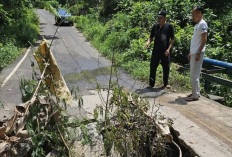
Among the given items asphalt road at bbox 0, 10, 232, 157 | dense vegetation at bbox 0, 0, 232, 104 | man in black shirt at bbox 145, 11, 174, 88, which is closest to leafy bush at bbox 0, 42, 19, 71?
dense vegetation at bbox 0, 0, 232, 104

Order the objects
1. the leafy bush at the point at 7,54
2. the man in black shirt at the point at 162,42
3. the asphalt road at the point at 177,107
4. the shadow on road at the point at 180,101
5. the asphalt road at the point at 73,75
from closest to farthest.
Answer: the asphalt road at the point at 177,107, the shadow on road at the point at 180,101, the asphalt road at the point at 73,75, the man in black shirt at the point at 162,42, the leafy bush at the point at 7,54

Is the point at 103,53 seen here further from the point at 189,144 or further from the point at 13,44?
the point at 189,144

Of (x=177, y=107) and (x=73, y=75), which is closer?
(x=177, y=107)

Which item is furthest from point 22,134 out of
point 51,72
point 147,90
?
point 147,90

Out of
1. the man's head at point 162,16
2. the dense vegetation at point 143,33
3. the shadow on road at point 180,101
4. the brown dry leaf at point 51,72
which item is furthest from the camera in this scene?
the dense vegetation at point 143,33

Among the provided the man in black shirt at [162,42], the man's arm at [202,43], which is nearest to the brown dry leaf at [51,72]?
the man's arm at [202,43]

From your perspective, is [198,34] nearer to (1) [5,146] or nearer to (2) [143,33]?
(1) [5,146]

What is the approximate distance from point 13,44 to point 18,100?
354 inches

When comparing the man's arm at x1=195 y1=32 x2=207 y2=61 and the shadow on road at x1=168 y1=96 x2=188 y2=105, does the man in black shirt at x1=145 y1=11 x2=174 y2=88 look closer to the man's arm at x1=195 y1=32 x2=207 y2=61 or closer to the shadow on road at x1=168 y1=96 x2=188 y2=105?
the shadow on road at x1=168 y1=96 x2=188 y2=105

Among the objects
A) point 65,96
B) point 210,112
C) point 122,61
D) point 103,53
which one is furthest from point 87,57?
point 65,96

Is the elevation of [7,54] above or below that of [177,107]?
below

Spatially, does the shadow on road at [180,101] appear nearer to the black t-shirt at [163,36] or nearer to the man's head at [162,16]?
the black t-shirt at [163,36]

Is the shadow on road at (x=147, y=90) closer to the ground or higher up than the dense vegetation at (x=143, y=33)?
closer to the ground

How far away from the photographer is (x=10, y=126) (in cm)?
338
